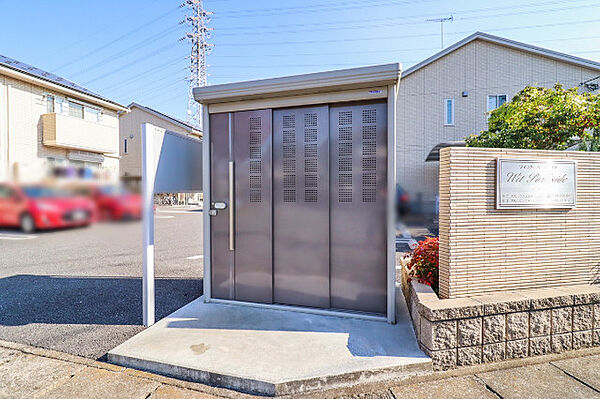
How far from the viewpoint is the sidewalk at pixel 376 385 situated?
2066 millimetres

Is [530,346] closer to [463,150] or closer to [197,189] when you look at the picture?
[463,150]

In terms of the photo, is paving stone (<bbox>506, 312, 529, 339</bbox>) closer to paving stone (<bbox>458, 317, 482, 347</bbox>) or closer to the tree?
paving stone (<bbox>458, 317, 482, 347</bbox>)

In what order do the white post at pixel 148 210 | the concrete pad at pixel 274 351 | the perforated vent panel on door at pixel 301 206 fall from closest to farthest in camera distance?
Answer: the concrete pad at pixel 274 351
the white post at pixel 148 210
the perforated vent panel on door at pixel 301 206

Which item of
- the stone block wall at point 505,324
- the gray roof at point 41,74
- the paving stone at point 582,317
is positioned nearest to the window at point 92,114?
the gray roof at point 41,74

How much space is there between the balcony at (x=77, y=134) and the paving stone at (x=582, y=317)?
1405 cm

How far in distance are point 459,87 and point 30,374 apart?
15.2 metres

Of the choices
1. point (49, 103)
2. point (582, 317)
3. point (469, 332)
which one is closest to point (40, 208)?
point (469, 332)

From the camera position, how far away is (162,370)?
2320 mm

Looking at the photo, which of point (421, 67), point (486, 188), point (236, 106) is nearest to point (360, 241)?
point (486, 188)

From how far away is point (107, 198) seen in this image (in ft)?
5.32

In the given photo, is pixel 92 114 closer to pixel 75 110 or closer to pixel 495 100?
pixel 75 110

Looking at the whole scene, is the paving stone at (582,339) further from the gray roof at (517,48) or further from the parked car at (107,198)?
the gray roof at (517,48)

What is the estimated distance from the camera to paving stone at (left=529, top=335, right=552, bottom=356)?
2.51m

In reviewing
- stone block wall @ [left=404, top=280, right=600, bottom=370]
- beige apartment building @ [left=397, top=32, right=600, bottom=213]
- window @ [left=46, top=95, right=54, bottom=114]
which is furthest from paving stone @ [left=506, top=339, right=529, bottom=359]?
window @ [left=46, top=95, right=54, bottom=114]
